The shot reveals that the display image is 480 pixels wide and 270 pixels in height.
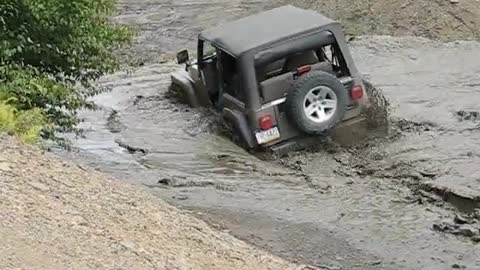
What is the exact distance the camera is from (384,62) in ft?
54.9

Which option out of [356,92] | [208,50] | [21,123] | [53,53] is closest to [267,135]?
[356,92]

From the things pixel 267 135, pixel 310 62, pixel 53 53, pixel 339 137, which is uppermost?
pixel 53 53

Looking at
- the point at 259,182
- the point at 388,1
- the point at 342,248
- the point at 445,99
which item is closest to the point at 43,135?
the point at 259,182

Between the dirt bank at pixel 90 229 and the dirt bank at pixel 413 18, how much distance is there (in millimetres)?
11287

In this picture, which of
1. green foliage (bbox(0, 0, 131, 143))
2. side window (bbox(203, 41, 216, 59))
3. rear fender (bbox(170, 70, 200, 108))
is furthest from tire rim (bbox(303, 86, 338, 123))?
green foliage (bbox(0, 0, 131, 143))

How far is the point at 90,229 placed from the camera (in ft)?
23.4

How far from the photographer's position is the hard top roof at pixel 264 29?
11.7m

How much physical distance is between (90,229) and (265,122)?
4850mm

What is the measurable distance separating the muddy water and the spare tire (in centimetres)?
41

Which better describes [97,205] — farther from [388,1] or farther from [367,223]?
[388,1]

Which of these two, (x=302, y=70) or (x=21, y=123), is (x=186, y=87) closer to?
(x=302, y=70)

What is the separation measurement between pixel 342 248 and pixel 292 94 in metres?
2.78

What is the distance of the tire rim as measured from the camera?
11641 millimetres

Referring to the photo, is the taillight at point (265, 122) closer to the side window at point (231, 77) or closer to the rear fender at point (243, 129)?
the rear fender at point (243, 129)
